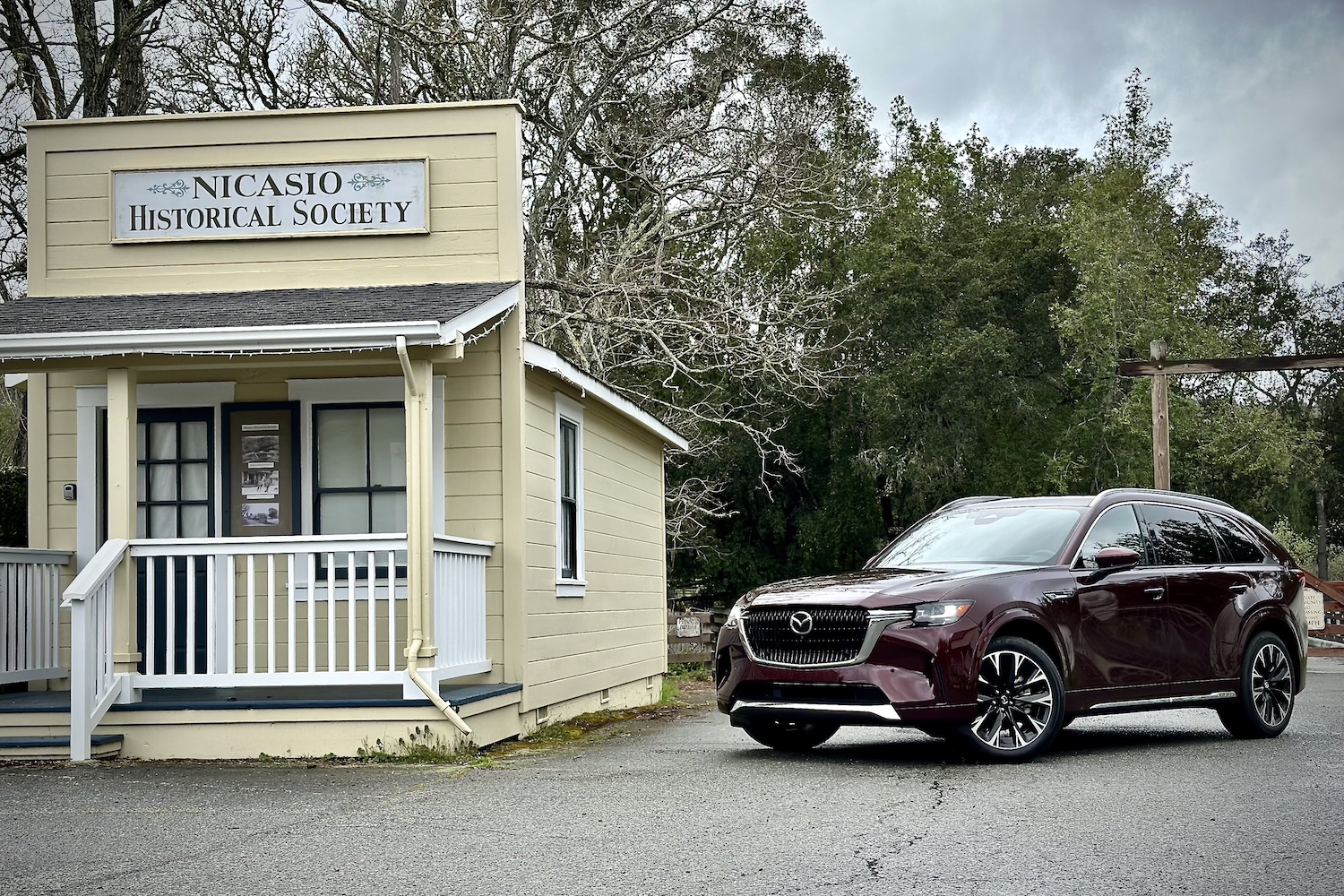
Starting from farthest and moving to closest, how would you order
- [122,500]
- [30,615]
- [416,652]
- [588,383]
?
[588,383], [30,615], [122,500], [416,652]

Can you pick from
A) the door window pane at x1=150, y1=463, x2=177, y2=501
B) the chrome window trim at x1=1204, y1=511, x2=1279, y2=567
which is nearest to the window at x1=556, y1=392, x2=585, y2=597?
the door window pane at x1=150, y1=463, x2=177, y2=501

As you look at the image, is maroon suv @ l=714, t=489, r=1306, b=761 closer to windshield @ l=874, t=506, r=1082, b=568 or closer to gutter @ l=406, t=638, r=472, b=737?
windshield @ l=874, t=506, r=1082, b=568

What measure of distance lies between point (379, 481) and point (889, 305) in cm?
2730

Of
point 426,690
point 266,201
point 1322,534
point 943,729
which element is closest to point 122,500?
point 426,690

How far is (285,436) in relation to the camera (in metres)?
12.3

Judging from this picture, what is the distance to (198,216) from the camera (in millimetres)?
12875

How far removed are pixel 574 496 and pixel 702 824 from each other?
24.6ft

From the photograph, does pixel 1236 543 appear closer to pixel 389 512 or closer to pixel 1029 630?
pixel 1029 630

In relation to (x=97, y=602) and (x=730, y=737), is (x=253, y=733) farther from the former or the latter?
(x=730, y=737)

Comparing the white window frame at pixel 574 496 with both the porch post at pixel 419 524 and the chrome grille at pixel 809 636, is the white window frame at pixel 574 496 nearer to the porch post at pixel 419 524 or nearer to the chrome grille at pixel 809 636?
the porch post at pixel 419 524

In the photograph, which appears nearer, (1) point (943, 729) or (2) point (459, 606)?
(1) point (943, 729)

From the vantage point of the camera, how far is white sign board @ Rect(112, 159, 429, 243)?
12.8 m

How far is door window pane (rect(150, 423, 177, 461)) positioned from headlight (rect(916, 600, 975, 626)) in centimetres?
657

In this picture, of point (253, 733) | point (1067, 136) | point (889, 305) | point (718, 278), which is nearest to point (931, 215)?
point (889, 305)
